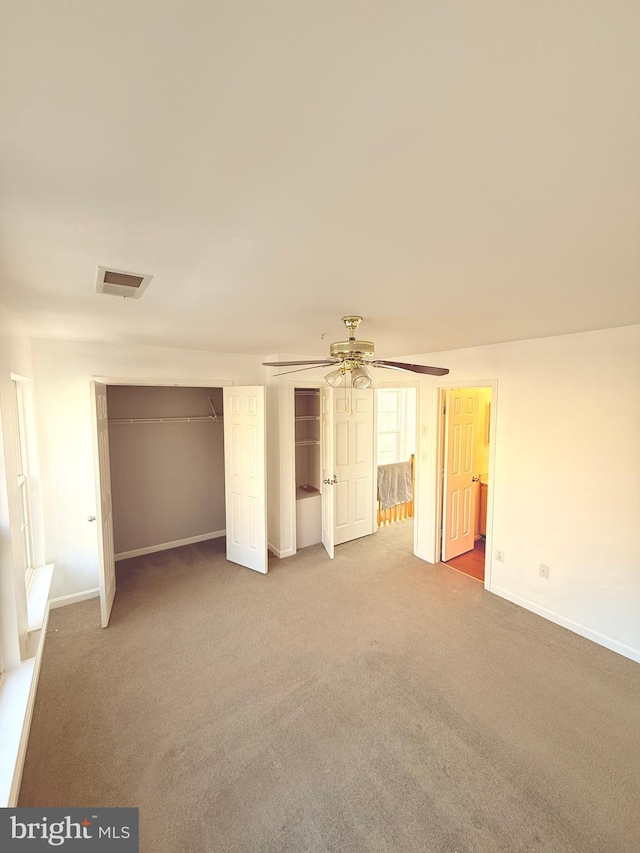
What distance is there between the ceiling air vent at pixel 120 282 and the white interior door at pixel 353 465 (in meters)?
2.94

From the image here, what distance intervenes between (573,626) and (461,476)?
1812 mm

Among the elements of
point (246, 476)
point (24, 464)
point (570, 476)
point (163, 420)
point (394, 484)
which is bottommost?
point (394, 484)

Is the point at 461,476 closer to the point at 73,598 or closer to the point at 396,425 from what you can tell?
the point at 396,425

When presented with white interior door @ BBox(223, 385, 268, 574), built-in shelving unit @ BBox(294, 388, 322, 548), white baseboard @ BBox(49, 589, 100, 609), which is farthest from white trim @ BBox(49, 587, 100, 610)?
built-in shelving unit @ BBox(294, 388, 322, 548)

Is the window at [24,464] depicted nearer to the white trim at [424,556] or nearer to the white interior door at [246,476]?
the white interior door at [246,476]

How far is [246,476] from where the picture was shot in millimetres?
4176

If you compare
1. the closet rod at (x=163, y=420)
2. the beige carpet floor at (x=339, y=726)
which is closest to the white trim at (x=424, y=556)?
the beige carpet floor at (x=339, y=726)

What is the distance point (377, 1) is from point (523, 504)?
147 inches

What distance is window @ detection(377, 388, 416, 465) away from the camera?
623cm

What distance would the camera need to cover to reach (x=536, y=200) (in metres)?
1.00

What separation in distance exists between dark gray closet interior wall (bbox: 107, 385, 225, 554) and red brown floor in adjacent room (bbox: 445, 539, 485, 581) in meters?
3.23

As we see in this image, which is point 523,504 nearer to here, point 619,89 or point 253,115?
point 619,89

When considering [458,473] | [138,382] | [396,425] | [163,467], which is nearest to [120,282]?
[138,382]

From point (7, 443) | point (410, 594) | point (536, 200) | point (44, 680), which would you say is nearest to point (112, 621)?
point (44, 680)
